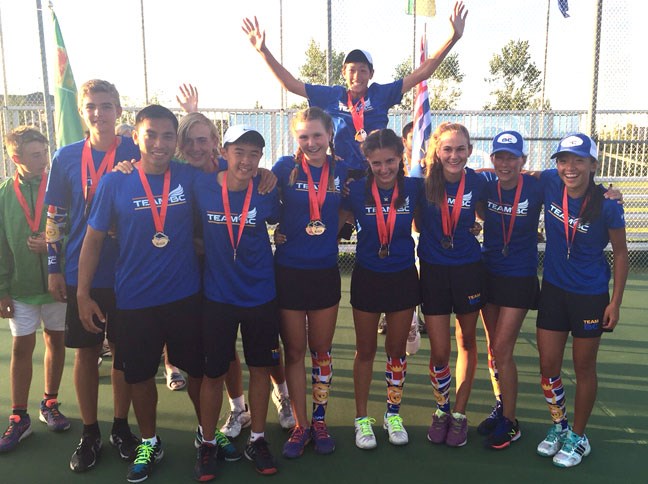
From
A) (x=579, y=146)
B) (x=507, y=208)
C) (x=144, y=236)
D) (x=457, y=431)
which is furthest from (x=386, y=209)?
(x=457, y=431)

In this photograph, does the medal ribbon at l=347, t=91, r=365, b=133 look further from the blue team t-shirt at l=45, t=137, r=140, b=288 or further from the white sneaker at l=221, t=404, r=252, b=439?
the white sneaker at l=221, t=404, r=252, b=439

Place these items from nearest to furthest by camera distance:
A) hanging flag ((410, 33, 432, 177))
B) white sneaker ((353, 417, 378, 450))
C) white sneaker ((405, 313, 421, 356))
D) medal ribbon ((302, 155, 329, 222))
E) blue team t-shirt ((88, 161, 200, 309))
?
blue team t-shirt ((88, 161, 200, 309)) < medal ribbon ((302, 155, 329, 222)) < white sneaker ((353, 417, 378, 450)) < white sneaker ((405, 313, 421, 356)) < hanging flag ((410, 33, 432, 177))

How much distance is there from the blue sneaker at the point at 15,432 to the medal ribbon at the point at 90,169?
164 centimetres

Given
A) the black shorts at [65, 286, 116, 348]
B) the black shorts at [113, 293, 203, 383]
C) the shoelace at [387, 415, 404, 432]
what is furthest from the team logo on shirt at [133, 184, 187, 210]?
the shoelace at [387, 415, 404, 432]

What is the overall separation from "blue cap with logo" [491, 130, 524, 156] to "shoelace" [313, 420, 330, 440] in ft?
6.89

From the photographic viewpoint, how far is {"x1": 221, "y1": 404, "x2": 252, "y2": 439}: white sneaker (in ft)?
11.4

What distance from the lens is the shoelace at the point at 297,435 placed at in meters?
3.26

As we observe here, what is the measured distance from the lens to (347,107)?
13.6 ft

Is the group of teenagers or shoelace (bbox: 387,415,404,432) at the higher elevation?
the group of teenagers

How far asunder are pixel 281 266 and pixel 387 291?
691 mm

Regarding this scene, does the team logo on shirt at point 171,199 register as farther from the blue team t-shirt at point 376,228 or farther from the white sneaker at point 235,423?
the white sneaker at point 235,423

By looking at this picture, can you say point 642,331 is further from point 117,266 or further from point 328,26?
point 117,266

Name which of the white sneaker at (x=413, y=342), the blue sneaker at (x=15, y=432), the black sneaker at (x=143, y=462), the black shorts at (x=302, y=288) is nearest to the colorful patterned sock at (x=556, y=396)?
the black shorts at (x=302, y=288)

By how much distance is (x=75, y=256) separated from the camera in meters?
3.09
